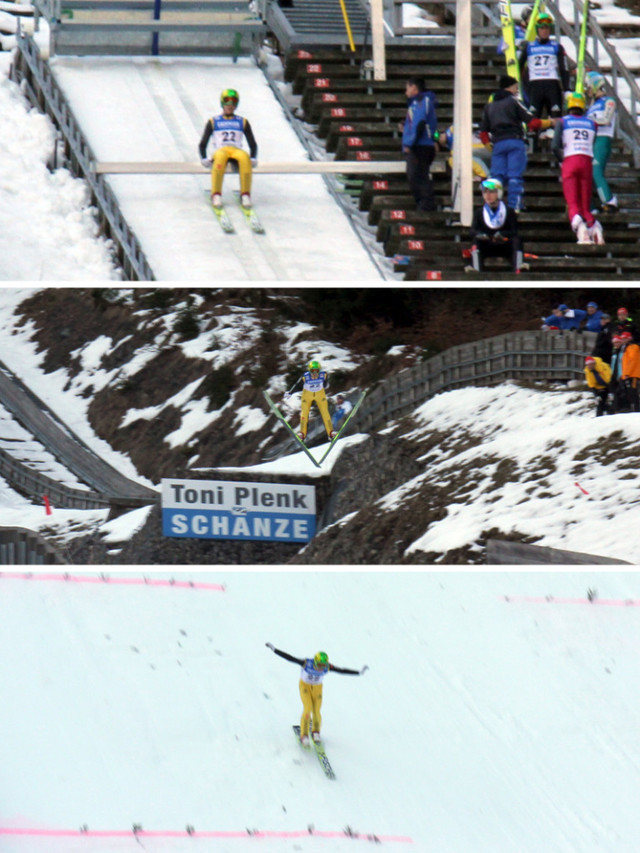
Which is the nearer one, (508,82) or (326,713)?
(326,713)

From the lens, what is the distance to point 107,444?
15.2 m

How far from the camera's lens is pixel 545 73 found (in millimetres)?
16969

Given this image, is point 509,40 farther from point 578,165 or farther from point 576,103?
point 578,165

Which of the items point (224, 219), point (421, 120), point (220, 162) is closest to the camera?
point (421, 120)

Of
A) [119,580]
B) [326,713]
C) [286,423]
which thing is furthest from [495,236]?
[326,713]

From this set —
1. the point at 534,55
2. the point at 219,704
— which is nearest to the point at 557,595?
the point at 219,704

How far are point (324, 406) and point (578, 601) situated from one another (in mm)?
2671

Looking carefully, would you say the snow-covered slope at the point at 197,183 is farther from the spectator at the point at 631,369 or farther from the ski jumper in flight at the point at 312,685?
the ski jumper in flight at the point at 312,685

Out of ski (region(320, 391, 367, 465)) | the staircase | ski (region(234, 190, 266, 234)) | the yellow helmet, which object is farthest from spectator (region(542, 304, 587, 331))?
ski (region(234, 190, 266, 234))

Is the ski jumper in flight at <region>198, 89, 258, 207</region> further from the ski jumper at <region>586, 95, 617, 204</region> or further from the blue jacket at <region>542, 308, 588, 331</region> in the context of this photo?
the blue jacket at <region>542, 308, 588, 331</region>

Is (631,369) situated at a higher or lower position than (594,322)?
lower

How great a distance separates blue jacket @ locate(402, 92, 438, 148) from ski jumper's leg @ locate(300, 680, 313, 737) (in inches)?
233

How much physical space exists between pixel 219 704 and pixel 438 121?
7.49 m

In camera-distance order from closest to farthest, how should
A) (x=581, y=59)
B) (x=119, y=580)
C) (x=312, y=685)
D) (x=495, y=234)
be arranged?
(x=312, y=685), (x=119, y=580), (x=495, y=234), (x=581, y=59)
